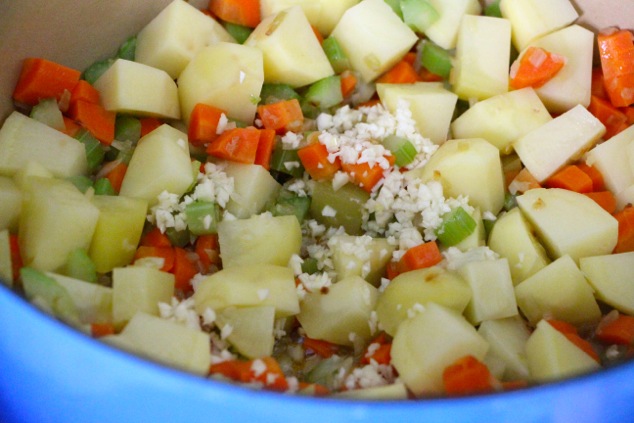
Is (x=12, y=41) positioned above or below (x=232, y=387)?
above

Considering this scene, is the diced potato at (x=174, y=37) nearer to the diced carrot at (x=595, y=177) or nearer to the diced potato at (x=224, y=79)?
the diced potato at (x=224, y=79)

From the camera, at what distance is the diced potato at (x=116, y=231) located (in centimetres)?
115

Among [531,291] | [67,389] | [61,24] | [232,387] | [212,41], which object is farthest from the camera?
[212,41]

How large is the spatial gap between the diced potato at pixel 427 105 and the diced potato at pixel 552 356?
1.84ft

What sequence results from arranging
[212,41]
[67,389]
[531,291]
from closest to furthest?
[67,389]
[531,291]
[212,41]

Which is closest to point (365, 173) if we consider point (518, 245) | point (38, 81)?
point (518, 245)

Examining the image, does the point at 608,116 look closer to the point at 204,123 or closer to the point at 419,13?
the point at 419,13

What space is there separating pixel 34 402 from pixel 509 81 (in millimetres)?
1120

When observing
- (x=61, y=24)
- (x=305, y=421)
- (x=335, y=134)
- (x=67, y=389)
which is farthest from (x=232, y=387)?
(x=61, y=24)

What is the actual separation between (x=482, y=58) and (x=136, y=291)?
910mm

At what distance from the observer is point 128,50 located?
4.92 feet

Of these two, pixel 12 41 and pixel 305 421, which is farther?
pixel 12 41

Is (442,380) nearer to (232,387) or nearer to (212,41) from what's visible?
(232,387)

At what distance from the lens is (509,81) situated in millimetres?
1543
